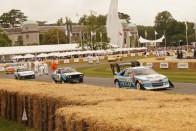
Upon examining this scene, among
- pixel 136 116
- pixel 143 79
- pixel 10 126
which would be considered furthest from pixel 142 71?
pixel 136 116

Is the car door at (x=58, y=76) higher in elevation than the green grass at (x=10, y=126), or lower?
higher

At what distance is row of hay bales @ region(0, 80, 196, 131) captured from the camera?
8.12 metres

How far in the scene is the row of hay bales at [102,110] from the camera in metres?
8.12

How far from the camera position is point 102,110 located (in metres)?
10.2

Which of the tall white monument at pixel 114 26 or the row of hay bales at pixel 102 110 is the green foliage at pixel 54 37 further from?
the row of hay bales at pixel 102 110

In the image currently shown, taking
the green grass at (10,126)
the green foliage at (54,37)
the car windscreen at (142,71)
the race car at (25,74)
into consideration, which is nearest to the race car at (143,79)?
the car windscreen at (142,71)

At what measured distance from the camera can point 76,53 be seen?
11131 centimetres

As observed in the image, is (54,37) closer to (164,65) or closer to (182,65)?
(164,65)

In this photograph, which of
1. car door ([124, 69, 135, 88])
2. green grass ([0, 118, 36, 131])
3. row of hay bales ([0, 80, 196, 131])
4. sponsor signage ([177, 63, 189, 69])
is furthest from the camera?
sponsor signage ([177, 63, 189, 69])

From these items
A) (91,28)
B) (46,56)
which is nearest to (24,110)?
(46,56)

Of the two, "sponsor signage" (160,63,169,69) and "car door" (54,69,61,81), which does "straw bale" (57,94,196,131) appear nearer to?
"car door" (54,69,61,81)

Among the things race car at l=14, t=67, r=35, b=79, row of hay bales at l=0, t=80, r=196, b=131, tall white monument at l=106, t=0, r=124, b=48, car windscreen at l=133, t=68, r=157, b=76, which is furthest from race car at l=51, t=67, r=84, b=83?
tall white monument at l=106, t=0, r=124, b=48

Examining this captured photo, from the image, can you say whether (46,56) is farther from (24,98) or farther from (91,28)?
(24,98)

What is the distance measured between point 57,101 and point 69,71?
2689cm
